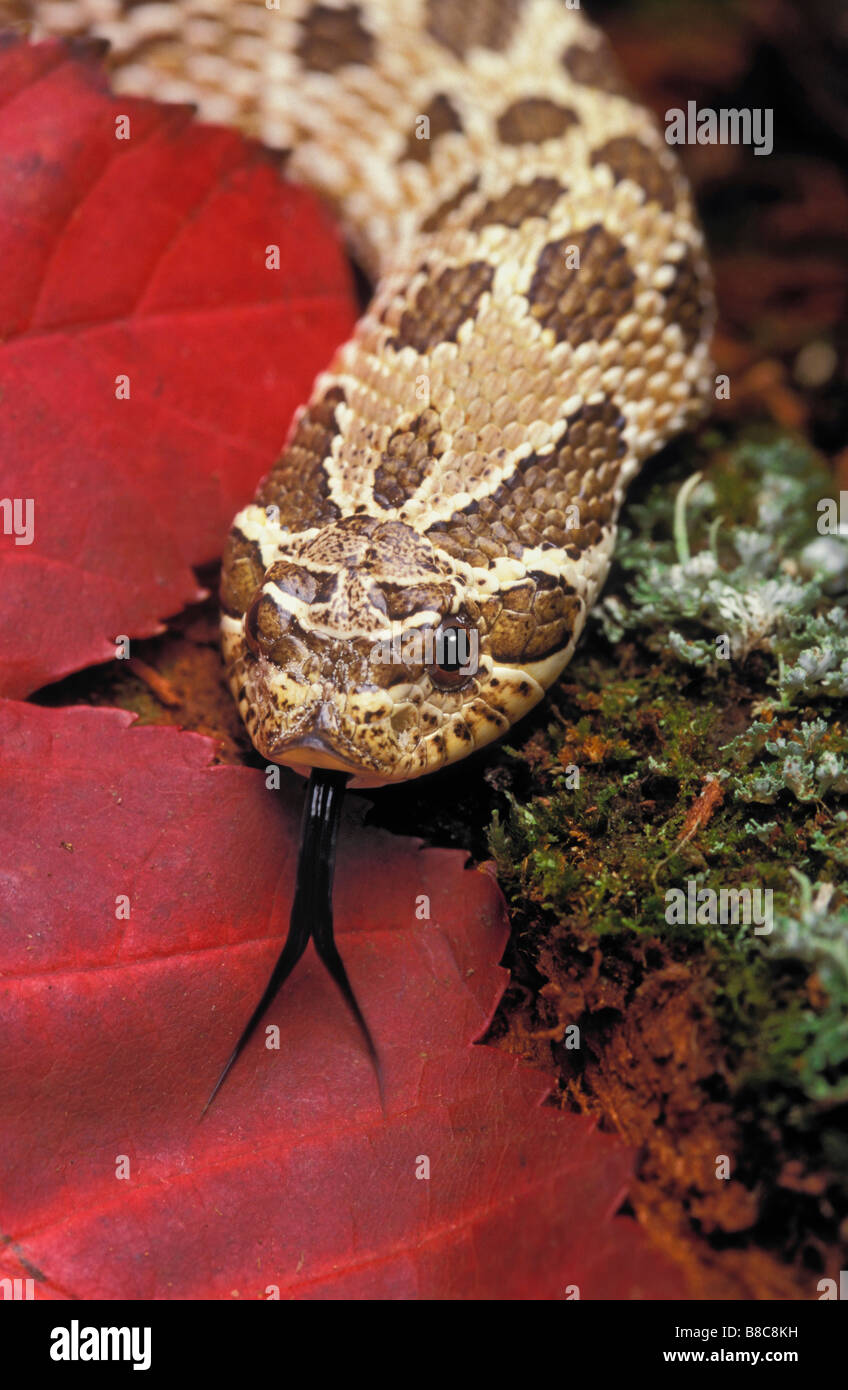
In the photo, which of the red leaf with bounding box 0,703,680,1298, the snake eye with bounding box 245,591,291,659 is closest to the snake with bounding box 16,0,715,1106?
the snake eye with bounding box 245,591,291,659

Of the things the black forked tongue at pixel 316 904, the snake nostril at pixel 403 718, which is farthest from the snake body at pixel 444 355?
the black forked tongue at pixel 316 904

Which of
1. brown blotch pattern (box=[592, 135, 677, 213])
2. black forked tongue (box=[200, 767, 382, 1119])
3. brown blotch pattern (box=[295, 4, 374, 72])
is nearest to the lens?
black forked tongue (box=[200, 767, 382, 1119])

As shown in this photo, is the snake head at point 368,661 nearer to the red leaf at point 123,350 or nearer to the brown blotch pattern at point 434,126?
the red leaf at point 123,350

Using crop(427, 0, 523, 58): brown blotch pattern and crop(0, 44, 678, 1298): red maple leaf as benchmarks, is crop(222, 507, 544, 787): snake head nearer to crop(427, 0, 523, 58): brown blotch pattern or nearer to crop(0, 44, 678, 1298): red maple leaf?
crop(0, 44, 678, 1298): red maple leaf
